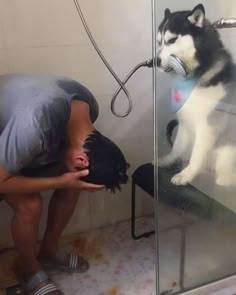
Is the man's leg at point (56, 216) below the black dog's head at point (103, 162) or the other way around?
below

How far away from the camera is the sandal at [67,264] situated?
4.41ft

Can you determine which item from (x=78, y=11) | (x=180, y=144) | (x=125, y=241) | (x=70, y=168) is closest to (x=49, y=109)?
(x=70, y=168)

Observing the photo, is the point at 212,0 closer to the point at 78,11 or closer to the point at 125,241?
the point at 78,11

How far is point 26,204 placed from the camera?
3.76ft

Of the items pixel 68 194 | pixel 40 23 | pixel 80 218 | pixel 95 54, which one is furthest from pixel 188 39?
pixel 80 218

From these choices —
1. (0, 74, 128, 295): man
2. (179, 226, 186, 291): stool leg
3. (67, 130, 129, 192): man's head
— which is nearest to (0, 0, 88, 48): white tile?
(0, 74, 128, 295): man

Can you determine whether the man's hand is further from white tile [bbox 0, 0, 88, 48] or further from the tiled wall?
white tile [bbox 0, 0, 88, 48]

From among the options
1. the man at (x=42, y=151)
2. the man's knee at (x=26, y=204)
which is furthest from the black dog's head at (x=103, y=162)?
the man's knee at (x=26, y=204)

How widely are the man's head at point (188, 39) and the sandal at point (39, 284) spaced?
0.83 meters

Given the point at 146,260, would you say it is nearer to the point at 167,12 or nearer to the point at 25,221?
the point at 25,221

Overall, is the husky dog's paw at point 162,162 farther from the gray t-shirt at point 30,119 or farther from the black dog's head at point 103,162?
the gray t-shirt at point 30,119

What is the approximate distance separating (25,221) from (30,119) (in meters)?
0.39

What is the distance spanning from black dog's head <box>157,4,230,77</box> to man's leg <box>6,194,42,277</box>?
0.62 m

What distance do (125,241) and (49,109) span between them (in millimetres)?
804
